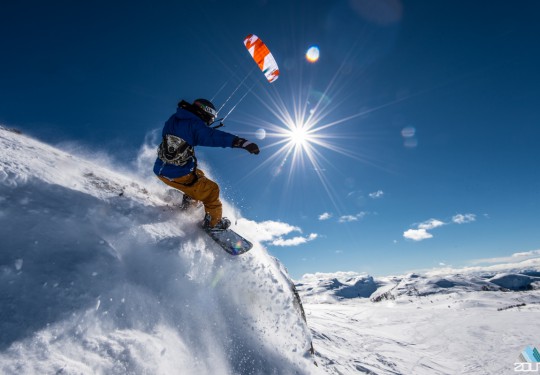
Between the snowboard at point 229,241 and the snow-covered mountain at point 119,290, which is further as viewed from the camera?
the snowboard at point 229,241

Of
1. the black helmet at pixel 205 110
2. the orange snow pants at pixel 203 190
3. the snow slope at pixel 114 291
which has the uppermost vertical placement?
the black helmet at pixel 205 110

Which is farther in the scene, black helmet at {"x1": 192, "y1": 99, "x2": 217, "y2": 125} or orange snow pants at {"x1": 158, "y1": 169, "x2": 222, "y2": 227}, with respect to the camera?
black helmet at {"x1": 192, "y1": 99, "x2": 217, "y2": 125}

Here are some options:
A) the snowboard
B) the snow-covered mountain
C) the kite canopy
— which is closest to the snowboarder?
the snowboard

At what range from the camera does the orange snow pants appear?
7230 mm

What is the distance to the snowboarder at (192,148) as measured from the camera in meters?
6.88

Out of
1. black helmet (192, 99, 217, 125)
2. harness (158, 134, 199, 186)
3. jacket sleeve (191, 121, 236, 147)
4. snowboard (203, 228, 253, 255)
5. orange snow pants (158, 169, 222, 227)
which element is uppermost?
black helmet (192, 99, 217, 125)

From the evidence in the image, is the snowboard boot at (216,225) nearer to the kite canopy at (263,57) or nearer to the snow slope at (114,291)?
the snow slope at (114,291)

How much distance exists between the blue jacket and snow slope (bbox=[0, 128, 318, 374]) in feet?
3.69

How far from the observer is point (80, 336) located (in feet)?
9.75

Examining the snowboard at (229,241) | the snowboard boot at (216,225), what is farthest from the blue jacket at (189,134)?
the snowboard at (229,241)

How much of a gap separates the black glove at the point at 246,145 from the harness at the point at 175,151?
3.82ft

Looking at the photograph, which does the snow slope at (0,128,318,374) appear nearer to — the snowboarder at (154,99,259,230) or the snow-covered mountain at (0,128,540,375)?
the snow-covered mountain at (0,128,540,375)

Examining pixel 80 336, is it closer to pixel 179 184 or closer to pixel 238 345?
pixel 238 345

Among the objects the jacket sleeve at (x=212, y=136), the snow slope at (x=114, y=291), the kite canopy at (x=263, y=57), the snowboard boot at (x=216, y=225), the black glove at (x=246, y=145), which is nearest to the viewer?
the snow slope at (x=114, y=291)
